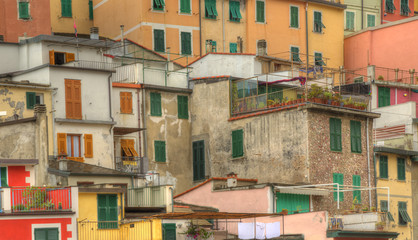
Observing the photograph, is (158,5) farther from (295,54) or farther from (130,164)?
(130,164)

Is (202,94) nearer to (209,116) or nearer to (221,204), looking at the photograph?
(209,116)

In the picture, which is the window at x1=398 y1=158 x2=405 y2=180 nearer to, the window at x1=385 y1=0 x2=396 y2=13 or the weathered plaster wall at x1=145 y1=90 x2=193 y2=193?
the weathered plaster wall at x1=145 y1=90 x2=193 y2=193

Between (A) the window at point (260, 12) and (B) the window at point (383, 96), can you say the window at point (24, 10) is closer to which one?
(A) the window at point (260, 12)

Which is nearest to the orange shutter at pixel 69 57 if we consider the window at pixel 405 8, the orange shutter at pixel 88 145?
the orange shutter at pixel 88 145

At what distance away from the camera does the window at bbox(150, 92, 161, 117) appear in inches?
2194

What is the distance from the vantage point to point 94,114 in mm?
52375

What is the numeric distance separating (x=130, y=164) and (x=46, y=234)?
13076mm

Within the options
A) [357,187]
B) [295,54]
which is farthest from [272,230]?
[295,54]

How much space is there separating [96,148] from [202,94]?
786 cm

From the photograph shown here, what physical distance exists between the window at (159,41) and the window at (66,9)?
840 centimetres

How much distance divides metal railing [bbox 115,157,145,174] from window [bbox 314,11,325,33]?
21900 mm

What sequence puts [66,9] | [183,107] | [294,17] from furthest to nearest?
[66,9] → [294,17] → [183,107]

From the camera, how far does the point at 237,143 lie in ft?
179

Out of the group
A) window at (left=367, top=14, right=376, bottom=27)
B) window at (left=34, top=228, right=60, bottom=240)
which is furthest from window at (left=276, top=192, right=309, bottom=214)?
window at (left=367, top=14, right=376, bottom=27)
